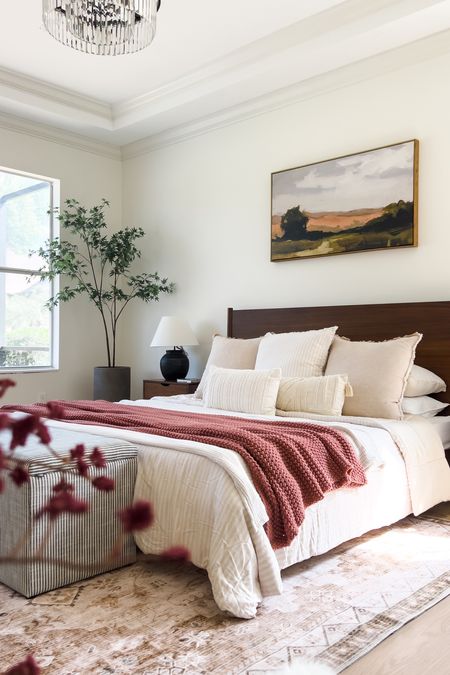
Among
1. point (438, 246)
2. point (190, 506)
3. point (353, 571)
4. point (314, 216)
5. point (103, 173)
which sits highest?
point (103, 173)

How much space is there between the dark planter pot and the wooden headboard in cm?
123

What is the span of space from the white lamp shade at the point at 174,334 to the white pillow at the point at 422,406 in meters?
2.01

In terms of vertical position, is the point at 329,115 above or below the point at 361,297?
above

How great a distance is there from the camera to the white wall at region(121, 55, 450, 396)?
3.91 m

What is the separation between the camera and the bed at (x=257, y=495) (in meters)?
2.14

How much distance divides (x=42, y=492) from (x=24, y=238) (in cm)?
368

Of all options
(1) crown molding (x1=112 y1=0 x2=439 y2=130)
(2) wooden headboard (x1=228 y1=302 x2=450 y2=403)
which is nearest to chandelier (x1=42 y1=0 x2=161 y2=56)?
(1) crown molding (x1=112 y1=0 x2=439 y2=130)

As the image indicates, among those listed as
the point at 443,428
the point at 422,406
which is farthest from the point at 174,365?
the point at 443,428

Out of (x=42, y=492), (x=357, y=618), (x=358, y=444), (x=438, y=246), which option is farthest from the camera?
(x=438, y=246)

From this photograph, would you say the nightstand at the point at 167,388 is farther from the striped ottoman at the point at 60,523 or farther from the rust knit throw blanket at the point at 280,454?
the striped ottoman at the point at 60,523

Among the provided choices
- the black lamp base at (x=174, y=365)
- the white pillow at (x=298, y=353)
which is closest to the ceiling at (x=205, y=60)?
the white pillow at (x=298, y=353)

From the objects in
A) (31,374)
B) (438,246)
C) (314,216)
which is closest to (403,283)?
(438,246)

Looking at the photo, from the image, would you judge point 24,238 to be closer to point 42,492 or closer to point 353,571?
point 42,492

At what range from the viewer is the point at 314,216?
4.46 metres
